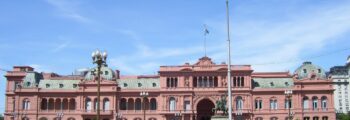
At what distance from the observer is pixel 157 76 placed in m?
117

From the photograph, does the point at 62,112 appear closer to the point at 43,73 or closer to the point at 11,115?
the point at 11,115

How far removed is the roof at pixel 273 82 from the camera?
4392 inches

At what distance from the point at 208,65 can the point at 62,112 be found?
33.8 meters

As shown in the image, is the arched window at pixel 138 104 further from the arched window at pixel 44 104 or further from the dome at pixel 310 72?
the dome at pixel 310 72

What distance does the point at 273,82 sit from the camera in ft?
370

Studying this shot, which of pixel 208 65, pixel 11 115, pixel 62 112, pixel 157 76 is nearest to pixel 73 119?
pixel 62 112

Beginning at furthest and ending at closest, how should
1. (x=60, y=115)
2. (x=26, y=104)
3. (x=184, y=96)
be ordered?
(x=26, y=104) < (x=60, y=115) < (x=184, y=96)

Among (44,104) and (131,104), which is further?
(44,104)

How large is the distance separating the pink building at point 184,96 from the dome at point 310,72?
0.19 metres

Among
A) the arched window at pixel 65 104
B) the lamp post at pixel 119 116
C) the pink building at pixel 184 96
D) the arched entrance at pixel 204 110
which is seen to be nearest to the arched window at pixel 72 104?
the pink building at pixel 184 96

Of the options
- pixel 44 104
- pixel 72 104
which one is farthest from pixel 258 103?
pixel 44 104

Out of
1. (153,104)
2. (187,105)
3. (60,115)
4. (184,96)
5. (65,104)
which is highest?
(184,96)

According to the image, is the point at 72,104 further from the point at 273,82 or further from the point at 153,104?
the point at 273,82

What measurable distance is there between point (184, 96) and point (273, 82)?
20.5 metres
